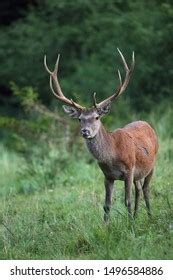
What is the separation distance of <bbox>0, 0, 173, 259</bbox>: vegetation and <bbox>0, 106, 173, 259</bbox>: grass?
0.04ft

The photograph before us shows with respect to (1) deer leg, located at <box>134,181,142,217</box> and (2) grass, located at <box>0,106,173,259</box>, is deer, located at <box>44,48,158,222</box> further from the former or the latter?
(2) grass, located at <box>0,106,173,259</box>

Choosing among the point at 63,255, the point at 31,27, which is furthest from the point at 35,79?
the point at 63,255

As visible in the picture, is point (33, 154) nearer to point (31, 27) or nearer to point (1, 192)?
point (1, 192)

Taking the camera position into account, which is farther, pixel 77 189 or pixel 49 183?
pixel 49 183

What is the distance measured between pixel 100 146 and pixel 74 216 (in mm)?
834

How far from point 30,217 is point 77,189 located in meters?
2.04

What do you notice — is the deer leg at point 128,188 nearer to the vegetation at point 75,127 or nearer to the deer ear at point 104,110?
the vegetation at point 75,127

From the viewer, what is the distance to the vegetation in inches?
337

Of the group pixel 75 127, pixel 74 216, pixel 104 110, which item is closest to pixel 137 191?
pixel 74 216

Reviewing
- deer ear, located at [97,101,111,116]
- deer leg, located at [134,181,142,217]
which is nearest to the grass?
deer leg, located at [134,181,142,217]

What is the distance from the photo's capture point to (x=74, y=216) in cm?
967

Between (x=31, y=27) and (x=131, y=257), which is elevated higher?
(x=131, y=257)

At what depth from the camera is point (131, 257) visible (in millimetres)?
7828
